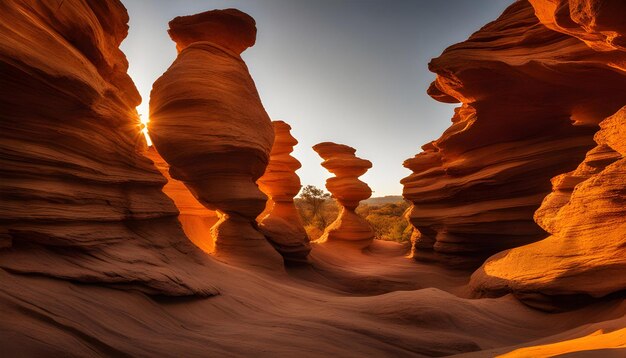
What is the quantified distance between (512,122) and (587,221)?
5.85 metres

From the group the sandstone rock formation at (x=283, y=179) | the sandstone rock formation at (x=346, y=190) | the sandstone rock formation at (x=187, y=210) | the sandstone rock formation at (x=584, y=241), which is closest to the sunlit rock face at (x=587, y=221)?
the sandstone rock formation at (x=584, y=241)

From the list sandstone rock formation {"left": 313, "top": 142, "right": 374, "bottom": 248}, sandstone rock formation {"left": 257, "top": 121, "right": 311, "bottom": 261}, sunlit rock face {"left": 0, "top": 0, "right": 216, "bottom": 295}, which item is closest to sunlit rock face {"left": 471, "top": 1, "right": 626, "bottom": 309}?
sunlit rock face {"left": 0, "top": 0, "right": 216, "bottom": 295}

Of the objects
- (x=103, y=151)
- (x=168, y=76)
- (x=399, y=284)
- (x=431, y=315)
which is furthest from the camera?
(x=399, y=284)

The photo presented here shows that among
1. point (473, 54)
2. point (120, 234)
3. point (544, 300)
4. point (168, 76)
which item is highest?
point (473, 54)

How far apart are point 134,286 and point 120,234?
1656mm

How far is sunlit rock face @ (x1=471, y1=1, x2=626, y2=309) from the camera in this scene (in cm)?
529

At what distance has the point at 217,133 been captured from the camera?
10.6 meters

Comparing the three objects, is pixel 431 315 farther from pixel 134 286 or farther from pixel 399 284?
pixel 399 284

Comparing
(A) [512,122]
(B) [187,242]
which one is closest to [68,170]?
(B) [187,242]

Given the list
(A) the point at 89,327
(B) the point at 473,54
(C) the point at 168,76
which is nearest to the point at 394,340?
(A) the point at 89,327

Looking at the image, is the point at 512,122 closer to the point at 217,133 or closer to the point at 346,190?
the point at 217,133

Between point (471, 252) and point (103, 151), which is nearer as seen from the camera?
point (103, 151)

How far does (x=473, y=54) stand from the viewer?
33.1 ft

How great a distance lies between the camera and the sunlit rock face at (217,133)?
10.6m
